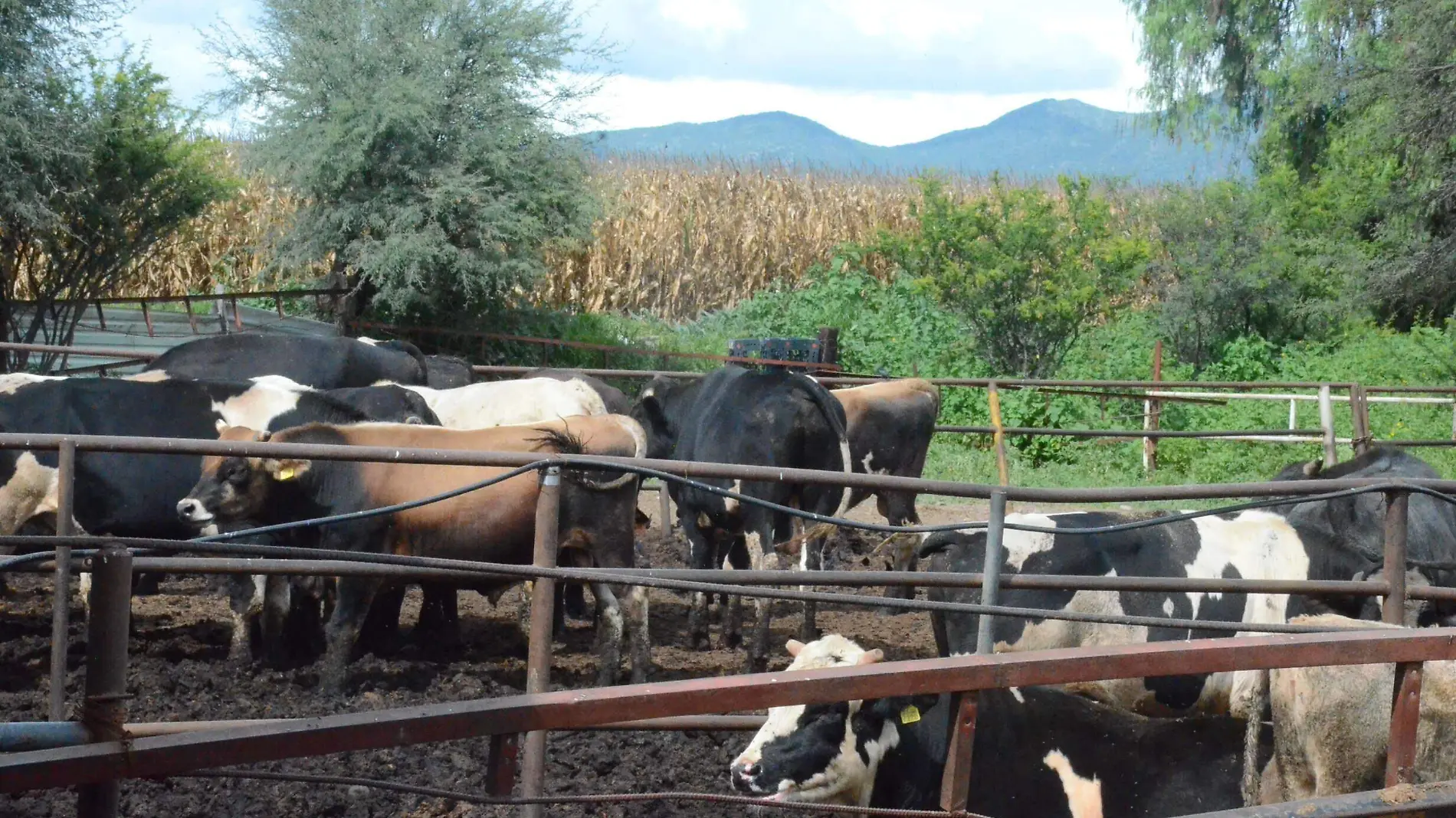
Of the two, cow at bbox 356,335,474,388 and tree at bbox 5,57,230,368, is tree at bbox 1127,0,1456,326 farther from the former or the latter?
tree at bbox 5,57,230,368

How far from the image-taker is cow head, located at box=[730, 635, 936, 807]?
4090 mm

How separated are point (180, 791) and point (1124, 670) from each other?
3.95 m

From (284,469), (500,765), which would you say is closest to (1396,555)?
(500,765)

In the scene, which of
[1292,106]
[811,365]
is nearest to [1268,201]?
[1292,106]

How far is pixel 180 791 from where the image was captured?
531 cm

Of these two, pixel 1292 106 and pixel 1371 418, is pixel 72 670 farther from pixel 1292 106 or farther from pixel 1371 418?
pixel 1292 106

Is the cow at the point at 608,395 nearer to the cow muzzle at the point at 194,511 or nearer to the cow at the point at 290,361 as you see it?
the cow at the point at 290,361

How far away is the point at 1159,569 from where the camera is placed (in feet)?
20.8

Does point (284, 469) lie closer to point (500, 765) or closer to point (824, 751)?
point (824, 751)

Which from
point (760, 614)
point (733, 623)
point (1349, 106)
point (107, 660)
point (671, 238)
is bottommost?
point (733, 623)

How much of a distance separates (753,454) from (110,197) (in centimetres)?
1218

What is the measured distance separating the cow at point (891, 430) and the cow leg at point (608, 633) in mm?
3888

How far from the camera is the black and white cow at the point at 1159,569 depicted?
6.14 m

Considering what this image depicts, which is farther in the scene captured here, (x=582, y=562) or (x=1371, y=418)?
(x=1371, y=418)
